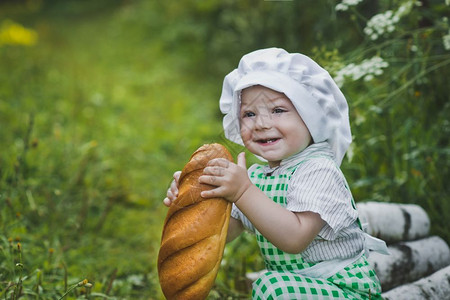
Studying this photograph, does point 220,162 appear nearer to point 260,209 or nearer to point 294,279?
point 260,209

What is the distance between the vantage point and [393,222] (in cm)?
243

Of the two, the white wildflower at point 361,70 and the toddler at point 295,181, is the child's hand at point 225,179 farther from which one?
the white wildflower at point 361,70

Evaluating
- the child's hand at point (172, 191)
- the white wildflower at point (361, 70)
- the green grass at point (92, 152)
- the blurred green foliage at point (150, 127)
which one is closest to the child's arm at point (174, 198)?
the child's hand at point (172, 191)

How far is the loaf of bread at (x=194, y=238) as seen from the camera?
1.42 metres

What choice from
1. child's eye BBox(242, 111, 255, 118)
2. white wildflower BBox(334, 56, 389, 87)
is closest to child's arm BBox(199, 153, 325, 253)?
child's eye BBox(242, 111, 255, 118)

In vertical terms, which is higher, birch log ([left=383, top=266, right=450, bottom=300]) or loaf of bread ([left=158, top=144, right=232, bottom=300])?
loaf of bread ([left=158, top=144, right=232, bottom=300])

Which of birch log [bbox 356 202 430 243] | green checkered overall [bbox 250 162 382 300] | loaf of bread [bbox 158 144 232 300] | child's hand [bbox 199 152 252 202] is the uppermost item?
child's hand [bbox 199 152 252 202]

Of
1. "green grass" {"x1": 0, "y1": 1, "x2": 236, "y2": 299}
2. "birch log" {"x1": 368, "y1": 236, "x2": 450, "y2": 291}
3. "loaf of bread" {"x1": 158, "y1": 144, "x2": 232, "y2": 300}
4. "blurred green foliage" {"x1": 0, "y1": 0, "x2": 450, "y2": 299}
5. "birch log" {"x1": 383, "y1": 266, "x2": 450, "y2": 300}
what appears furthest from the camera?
"green grass" {"x1": 0, "y1": 1, "x2": 236, "y2": 299}

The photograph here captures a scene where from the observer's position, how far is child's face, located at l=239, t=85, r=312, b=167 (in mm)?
1599

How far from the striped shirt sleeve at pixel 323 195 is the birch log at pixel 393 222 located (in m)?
0.87

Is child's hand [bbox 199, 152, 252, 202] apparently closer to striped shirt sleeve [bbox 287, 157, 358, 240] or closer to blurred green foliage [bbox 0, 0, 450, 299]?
striped shirt sleeve [bbox 287, 157, 358, 240]

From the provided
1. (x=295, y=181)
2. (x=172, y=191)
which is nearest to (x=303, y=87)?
(x=295, y=181)

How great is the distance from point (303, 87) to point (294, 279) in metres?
0.63

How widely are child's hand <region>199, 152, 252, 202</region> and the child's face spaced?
0.64 ft
